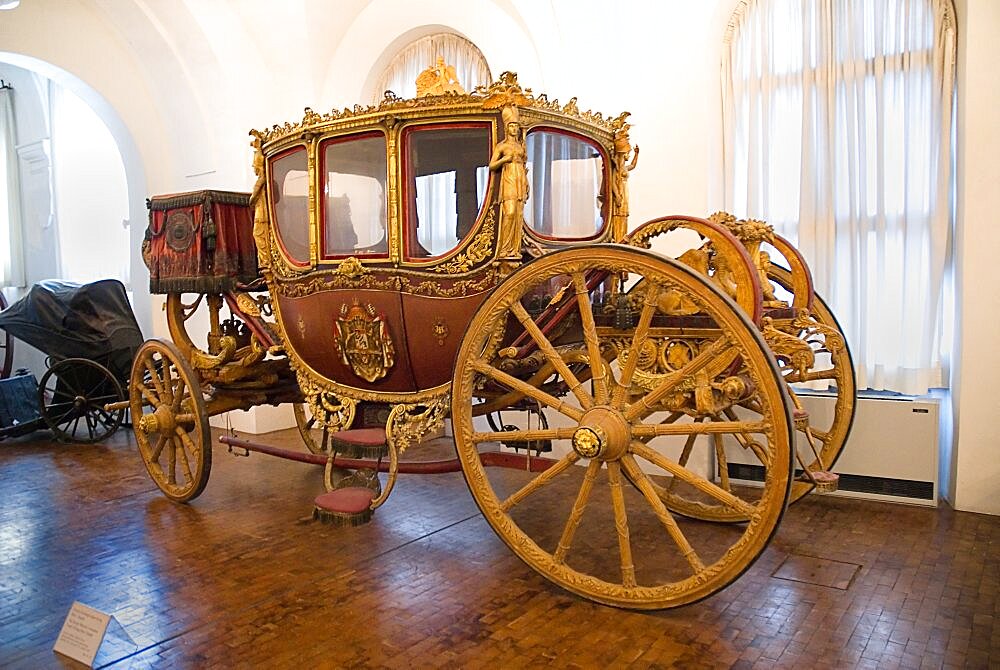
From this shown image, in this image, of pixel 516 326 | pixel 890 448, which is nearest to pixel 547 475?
pixel 516 326

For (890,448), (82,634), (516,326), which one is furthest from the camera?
(890,448)

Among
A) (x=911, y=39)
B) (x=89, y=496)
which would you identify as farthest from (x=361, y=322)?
(x=911, y=39)

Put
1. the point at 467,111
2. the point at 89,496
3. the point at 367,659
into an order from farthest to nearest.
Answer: the point at 89,496
the point at 467,111
the point at 367,659

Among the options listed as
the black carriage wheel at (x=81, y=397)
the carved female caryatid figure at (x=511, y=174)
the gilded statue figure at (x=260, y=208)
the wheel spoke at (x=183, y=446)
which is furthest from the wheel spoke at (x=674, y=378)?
the black carriage wheel at (x=81, y=397)

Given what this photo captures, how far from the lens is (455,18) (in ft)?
20.3

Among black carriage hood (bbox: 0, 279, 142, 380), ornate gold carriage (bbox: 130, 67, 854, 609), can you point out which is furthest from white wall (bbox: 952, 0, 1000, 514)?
black carriage hood (bbox: 0, 279, 142, 380)

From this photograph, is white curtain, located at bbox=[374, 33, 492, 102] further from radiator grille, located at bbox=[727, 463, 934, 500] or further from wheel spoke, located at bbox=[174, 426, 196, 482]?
radiator grille, located at bbox=[727, 463, 934, 500]

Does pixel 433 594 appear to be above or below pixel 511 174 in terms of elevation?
below

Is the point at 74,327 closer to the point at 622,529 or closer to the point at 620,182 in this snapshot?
the point at 620,182

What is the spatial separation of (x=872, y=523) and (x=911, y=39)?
2.64 meters

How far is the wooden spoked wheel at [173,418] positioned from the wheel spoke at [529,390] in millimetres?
1819

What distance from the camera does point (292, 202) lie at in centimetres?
417

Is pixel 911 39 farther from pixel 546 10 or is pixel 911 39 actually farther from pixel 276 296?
pixel 276 296

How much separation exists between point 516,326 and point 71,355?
4.79m
